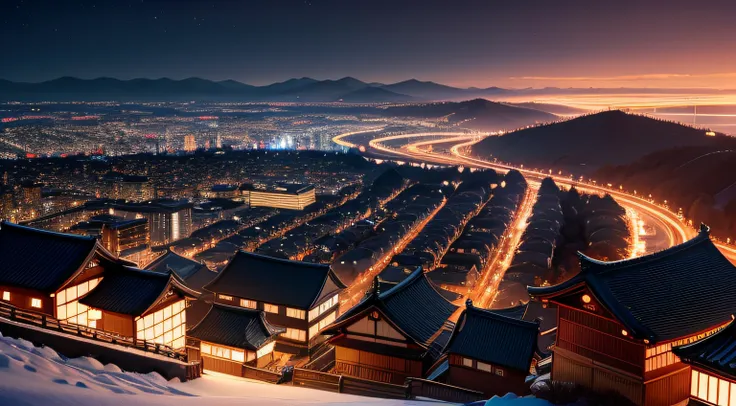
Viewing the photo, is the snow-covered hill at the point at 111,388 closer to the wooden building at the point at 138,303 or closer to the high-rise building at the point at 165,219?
the wooden building at the point at 138,303

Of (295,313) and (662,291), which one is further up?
(662,291)

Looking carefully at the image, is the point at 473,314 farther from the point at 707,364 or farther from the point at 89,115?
the point at 89,115

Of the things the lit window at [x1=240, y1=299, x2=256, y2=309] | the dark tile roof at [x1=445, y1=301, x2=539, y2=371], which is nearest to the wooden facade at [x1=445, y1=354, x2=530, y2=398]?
the dark tile roof at [x1=445, y1=301, x2=539, y2=371]

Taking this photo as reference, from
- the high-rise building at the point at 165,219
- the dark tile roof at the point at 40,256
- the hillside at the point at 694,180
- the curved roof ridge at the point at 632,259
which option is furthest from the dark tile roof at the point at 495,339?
the high-rise building at the point at 165,219

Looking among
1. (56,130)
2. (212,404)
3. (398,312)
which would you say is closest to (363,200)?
(398,312)

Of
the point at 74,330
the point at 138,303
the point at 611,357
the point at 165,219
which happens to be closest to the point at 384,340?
the point at 611,357

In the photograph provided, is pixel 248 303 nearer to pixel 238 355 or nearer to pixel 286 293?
pixel 286 293

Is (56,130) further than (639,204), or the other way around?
(56,130)
